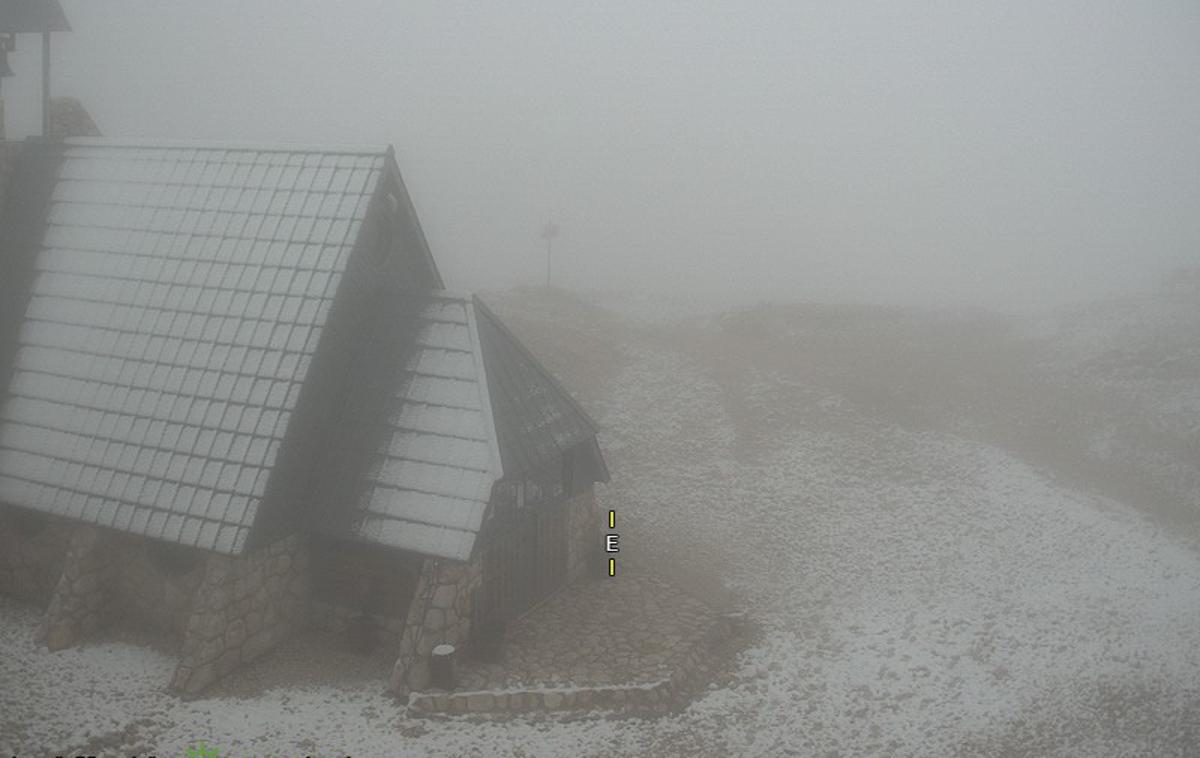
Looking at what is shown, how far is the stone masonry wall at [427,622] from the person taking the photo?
1320cm

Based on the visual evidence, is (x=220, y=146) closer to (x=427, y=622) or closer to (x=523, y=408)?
(x=523, y=408)

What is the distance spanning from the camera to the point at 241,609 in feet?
44.0

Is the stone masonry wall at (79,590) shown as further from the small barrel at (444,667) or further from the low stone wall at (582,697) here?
the small barrel at (444,667)

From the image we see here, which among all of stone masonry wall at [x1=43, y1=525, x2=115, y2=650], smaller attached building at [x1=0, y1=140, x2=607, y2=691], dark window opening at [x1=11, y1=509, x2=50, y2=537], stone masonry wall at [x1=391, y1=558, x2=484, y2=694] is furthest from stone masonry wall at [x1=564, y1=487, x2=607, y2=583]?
dark window opening at [x1=11, y1=509, x2=50, y2=537]

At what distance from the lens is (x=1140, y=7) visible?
551 ft

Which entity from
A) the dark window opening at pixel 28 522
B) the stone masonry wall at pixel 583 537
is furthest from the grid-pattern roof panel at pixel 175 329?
the stone masonry wall at pixel 583 537

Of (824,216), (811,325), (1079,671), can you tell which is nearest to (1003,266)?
(824,216)

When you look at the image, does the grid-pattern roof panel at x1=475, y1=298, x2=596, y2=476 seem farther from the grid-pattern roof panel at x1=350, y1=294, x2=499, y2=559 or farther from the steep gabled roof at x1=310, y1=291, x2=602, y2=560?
the grid-pattern roof panel at x1=350, y1=294, x2=499, y2=559

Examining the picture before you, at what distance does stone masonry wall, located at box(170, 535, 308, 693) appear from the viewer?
508 inches

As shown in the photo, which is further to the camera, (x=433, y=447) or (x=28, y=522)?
(x=28, y=522)

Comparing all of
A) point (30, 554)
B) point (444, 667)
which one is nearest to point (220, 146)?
point (30, 554)

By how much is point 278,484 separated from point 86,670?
3.89 metres

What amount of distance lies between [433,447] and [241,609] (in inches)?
146

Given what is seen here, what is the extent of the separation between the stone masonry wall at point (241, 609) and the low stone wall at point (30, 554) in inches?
133
